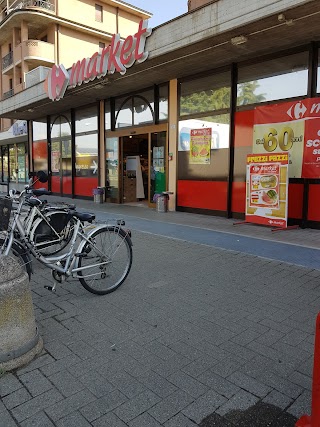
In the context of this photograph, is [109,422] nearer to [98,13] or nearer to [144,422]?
[144,422]

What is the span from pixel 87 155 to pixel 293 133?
28.2 feet

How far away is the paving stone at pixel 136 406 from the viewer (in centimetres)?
208

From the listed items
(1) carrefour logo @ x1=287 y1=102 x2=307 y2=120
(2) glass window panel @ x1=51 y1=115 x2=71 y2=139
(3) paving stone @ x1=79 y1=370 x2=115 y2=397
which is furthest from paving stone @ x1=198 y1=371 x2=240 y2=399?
(2) glass window panel @ x1=51 y1=115 x2=71 y2=139

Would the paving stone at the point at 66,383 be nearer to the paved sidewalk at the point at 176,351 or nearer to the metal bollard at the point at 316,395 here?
the paved sidewalk at the point at 176,351

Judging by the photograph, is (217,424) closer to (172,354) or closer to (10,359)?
(172,354)

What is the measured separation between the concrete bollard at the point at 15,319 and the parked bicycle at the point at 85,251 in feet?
3.02

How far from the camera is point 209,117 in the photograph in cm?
916

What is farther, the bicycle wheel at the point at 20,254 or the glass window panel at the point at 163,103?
the glass window panel at the point at 163,103

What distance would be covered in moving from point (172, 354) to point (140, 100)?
9.79 meters

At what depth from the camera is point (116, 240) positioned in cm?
408

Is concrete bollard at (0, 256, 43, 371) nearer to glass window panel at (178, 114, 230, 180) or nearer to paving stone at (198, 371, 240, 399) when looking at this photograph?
paving stone at (198, 371, 240, 399)

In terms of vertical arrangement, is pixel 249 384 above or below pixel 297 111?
below

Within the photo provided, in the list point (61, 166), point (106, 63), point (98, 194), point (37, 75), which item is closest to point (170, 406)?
point (106, 63)

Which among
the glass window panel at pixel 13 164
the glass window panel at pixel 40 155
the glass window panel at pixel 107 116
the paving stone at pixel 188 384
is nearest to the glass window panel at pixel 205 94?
the glass window panel at pixel 107 116
